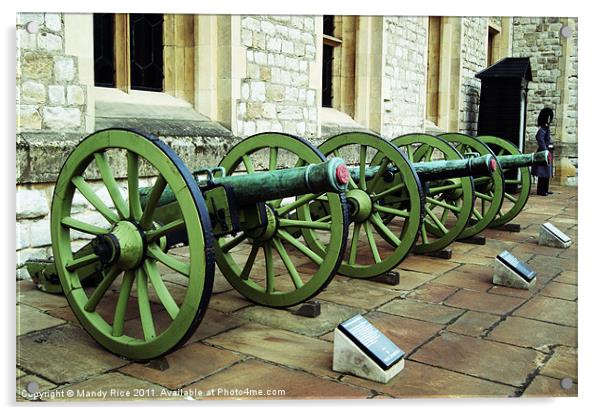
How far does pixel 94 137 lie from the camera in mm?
2762

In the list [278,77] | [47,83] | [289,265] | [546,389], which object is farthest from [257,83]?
[546,389]

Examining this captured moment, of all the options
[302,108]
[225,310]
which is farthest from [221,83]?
[225,310]

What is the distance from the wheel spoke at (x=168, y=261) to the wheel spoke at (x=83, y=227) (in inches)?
10.0

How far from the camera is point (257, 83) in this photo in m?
5.59

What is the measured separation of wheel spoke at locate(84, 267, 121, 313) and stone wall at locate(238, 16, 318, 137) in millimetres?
2850

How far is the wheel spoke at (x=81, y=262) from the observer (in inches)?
111

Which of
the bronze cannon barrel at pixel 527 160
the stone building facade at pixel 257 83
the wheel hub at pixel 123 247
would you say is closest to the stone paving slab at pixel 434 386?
the wheel hub at pixel 123 247

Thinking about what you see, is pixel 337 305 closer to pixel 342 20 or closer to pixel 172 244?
pixel 172 244

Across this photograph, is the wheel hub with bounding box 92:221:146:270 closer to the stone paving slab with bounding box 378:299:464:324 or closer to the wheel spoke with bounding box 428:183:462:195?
the stone paving slab with bounding box 378:299:464:324

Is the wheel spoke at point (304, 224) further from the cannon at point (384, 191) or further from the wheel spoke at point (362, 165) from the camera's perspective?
the wheel spoke at point (362, 165)

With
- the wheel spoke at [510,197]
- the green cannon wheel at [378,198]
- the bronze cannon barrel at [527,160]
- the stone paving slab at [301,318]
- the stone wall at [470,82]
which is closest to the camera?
the stone paving slab at [301,318]

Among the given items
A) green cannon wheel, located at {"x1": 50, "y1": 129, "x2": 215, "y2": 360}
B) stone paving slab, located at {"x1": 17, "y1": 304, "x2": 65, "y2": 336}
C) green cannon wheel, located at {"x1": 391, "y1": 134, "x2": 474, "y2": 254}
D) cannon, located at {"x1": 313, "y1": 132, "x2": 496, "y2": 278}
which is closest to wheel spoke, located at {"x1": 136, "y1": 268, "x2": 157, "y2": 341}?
green cannon wheel, located at {"x1": 50, "y1": 129, "x2": 215, "y2": 360}

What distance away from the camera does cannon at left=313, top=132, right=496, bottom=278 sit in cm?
422

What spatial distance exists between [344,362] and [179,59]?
3.34 metres
